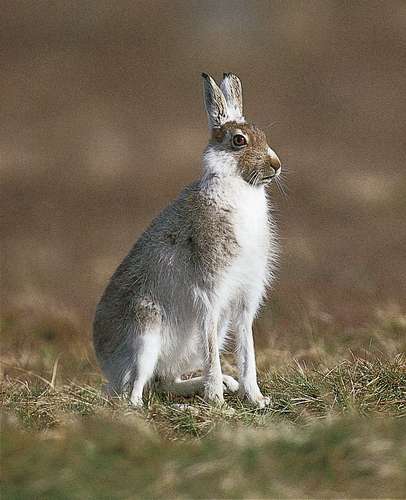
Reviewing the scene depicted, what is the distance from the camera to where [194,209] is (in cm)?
713

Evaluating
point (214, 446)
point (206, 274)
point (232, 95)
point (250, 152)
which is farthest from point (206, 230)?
point (214, 446)

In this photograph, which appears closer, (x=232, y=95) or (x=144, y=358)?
(x=144, y=358)

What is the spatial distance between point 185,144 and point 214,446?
14.3 meters

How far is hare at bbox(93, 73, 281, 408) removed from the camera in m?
7.08

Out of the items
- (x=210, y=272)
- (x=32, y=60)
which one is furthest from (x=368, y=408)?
(x=32, y=60)

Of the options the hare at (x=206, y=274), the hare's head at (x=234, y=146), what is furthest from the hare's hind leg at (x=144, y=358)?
the hare's head at (x=234, y=146)

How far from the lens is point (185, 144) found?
19.3 m

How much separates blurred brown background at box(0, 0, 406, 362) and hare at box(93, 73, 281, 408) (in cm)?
260

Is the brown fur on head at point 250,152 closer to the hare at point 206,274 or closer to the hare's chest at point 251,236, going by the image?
the hare at point 206,274

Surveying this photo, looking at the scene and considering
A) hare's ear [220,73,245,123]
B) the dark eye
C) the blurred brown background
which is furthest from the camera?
the blurred brown background

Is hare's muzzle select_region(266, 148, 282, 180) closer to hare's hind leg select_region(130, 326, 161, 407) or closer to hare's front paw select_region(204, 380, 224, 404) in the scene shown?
hare's hind leg select_region(130, 326, 161, 407)

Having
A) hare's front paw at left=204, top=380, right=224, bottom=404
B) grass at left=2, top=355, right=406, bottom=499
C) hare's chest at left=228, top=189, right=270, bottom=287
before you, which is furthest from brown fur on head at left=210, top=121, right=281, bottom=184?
grass at left=2, top=355, right=406, bottom=499

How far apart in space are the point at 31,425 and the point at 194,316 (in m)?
1.27

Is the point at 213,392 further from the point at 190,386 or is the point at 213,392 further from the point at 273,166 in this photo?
the point at 273,166
